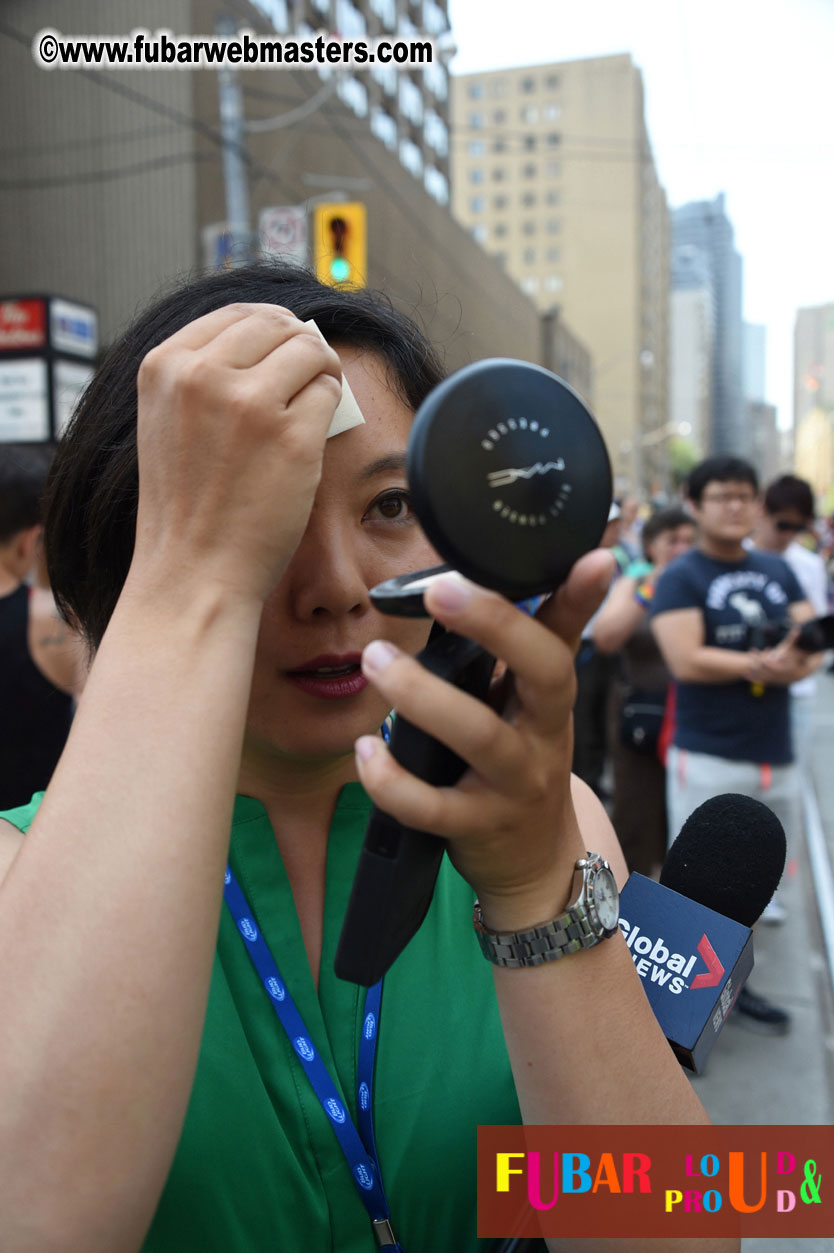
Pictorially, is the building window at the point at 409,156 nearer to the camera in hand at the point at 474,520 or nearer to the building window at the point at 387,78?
the building window at the point at 387,78

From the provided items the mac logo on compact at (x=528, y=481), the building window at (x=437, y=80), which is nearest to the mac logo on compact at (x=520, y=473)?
the mac logo on compact at (x=528, y=481)

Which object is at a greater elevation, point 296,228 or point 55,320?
point 296,228

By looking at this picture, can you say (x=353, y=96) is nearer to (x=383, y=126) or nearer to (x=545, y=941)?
(x=383, y=126)

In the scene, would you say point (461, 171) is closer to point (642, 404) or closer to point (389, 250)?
point (642, 404)

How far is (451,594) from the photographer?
69cm

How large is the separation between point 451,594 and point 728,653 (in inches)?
132

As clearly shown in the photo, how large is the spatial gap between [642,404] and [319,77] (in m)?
58.6

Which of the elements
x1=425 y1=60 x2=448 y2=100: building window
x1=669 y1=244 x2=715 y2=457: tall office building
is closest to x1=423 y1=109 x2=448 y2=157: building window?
x1=425 y1=60 x2=448 y2=100: building window

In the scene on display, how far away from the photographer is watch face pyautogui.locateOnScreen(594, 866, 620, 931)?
847 mm

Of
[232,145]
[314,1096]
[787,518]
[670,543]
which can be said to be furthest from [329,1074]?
[232,145]

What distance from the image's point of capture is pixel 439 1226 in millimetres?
1145

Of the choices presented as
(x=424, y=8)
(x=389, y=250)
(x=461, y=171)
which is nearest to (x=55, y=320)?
(x=389, y=250)

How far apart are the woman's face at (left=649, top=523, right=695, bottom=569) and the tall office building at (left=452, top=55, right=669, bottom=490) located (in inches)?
2411

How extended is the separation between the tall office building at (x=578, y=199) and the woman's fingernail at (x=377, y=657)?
67.1 metres
